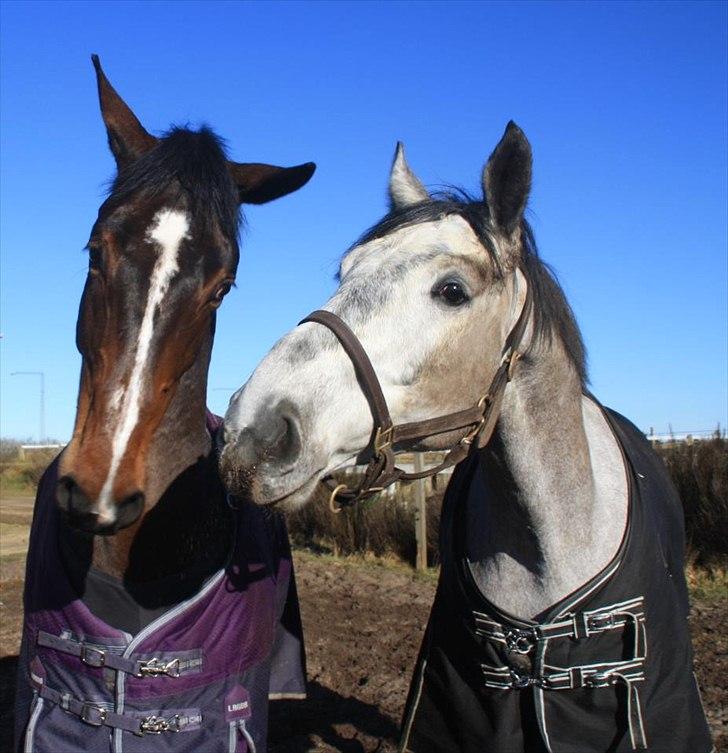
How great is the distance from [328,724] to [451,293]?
12.5ft

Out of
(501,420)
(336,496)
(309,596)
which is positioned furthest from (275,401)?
(309,596)

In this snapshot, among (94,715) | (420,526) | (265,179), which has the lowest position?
(94,715)

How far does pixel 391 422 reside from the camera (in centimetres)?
243

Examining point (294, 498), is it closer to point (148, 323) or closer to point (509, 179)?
point (148, 323)

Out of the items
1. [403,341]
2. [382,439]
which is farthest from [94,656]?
[403,341]

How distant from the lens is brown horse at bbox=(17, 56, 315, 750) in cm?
249

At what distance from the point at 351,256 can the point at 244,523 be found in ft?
3.47

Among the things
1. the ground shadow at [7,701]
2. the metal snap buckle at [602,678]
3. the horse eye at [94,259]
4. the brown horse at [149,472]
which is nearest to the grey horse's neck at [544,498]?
the metal snap buckle at [602,678]

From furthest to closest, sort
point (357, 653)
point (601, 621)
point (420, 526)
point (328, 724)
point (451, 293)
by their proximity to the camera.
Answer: point (420, 526) → point (357, 653) → point (328, 724) → point (601, 621) → point (451, 293)

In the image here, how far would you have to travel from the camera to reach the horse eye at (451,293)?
2521 mm

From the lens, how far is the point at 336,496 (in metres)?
2.49

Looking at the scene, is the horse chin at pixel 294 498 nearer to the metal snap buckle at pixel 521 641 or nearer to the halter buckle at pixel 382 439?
the halter buckle at pixel 382 439

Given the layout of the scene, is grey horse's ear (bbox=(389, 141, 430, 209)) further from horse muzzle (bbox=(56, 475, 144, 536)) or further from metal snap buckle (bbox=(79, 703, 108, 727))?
metal snap buckle (bbox=(79, 703, 108, 727))

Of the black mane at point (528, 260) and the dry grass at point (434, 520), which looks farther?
the dry grass at point (434, 520)
